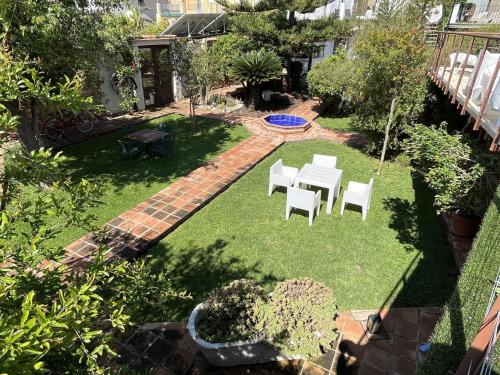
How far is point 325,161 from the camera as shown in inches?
324

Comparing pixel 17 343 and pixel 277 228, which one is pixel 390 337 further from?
pixel 17 343

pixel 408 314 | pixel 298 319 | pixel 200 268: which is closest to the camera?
pixel 298 319

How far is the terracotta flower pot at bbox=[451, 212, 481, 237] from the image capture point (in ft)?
19.6

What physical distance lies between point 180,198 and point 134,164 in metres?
2.68

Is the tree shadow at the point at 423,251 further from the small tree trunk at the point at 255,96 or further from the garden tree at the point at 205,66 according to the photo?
the small tree trunk at the point at 255,96

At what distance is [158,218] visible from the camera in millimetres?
6980

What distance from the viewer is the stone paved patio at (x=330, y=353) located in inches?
156

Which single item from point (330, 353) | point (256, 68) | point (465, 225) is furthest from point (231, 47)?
point (330, 353)

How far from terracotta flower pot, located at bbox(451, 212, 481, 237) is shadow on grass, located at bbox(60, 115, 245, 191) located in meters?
6.66

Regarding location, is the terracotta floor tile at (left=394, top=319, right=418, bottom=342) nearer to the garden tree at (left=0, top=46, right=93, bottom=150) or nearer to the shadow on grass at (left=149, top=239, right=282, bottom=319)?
the shadow on grass at (left=149, top=239, right=282, bottom=319)

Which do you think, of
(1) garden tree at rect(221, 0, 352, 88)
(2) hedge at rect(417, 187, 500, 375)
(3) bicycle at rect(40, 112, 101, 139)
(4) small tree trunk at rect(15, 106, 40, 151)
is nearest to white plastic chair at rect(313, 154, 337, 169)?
(2) hedge at rect(417, 187, 500, 375)

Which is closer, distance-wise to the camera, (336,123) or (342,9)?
(336,123)

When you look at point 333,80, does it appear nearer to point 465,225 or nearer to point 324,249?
point 465,225

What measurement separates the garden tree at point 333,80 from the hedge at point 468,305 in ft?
33.5
